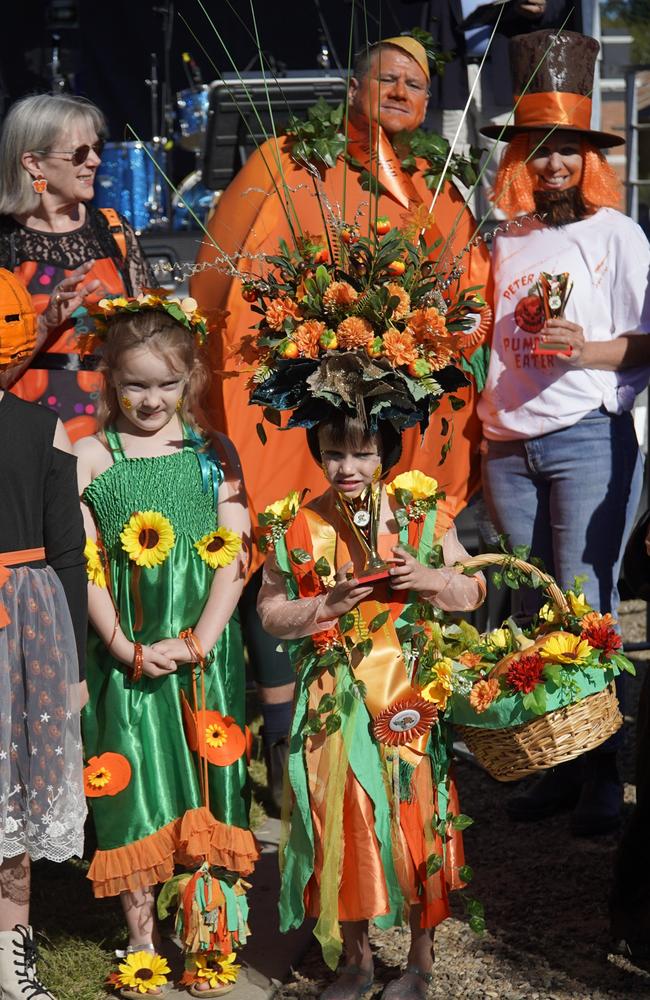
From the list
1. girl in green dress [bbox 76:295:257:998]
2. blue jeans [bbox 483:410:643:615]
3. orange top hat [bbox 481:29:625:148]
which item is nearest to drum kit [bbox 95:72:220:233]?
orange top hat [bbox 481:29:625:148]

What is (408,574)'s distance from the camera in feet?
9.08

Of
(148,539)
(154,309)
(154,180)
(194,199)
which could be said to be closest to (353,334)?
(154,309)

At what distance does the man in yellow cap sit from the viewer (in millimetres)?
3820

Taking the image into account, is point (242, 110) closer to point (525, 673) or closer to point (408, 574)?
point (408, 574)

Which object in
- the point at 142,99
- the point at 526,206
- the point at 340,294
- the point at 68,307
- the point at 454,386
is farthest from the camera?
Result: the point at 142,99

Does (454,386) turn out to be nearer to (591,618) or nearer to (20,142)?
(591,618)

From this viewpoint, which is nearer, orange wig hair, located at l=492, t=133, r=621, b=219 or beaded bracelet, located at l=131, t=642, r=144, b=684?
beaded bracelet, located at l=131, t=642, r=144, b=684

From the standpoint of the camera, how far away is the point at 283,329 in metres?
2.82

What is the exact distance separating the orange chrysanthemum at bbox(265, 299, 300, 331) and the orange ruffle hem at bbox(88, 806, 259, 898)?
3.92 ft

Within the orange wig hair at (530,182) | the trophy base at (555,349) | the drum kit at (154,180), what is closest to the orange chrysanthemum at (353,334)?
the trophy base at (555,349)

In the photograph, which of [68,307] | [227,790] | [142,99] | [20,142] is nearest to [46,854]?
[227,790]

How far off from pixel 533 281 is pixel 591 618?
1.27 metres

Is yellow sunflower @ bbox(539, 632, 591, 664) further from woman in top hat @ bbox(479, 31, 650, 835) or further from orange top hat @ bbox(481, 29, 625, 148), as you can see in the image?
orange top hat @ bbox(481, 29, 625, 148)


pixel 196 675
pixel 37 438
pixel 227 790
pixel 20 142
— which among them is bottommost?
pixel 227 790
